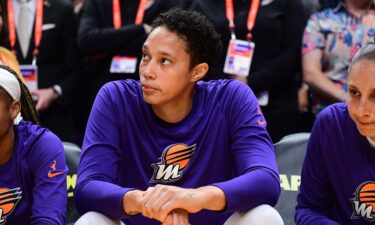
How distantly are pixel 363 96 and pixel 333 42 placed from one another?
1926 millimetres

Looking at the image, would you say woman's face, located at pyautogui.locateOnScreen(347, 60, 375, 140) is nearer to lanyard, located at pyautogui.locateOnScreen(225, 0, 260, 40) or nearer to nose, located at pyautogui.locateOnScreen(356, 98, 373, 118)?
nose, located at pyautogui.locateOnScreen(356, 98, 373, 118)

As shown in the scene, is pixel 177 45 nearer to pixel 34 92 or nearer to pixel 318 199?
pixel 318 199

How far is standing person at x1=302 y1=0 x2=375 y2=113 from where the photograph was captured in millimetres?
4738

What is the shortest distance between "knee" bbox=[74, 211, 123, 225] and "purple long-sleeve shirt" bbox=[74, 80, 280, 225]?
0.21 m

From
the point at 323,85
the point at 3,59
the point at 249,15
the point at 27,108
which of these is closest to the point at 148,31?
the point at 249,15

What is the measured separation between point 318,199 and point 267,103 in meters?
1.70

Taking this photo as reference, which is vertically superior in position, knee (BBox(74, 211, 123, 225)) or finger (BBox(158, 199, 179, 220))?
finger (BBox(158, 199, 179, 220))

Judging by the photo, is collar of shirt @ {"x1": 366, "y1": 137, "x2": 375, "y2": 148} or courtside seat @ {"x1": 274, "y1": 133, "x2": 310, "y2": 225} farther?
courtside seat @ {"x1": 274, "y1": 133, "x2": 310, "y2": 225}

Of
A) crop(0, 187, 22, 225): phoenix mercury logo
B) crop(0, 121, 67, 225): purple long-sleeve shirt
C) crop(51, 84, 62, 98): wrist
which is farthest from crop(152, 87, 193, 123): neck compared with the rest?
crop(51, 84, 62, 98): wrist

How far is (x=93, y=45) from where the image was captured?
4953 mm

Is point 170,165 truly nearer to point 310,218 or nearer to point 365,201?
point 310,218

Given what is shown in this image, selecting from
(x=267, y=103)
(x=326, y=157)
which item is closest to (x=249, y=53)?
(x=267, y=103)

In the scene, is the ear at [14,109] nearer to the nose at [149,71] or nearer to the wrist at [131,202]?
the nose at [149,71]

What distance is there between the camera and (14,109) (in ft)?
10.6
